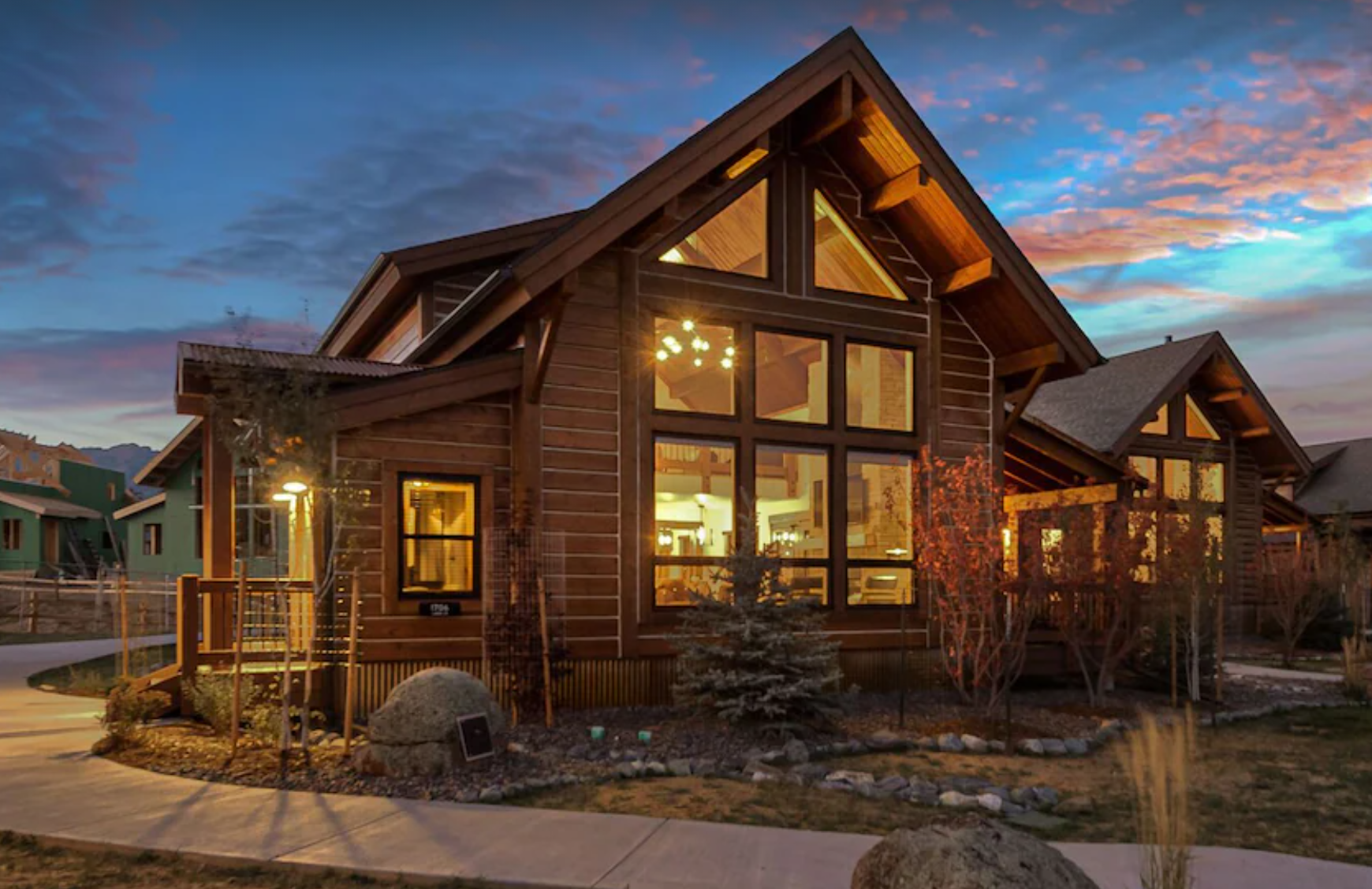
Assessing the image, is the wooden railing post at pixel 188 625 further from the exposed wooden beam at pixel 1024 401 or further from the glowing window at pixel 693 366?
the exposed wooden beam at pixel 1024 401

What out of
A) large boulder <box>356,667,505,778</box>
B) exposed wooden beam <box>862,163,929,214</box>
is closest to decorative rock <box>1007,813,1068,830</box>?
large boulder <box>356,667,505,778</box>

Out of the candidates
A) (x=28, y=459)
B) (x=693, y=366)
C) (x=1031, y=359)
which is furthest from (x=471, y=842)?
(x=28, y=459)


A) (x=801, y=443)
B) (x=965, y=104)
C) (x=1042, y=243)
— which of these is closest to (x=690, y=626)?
(x=801, y=443)

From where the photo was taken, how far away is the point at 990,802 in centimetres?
787

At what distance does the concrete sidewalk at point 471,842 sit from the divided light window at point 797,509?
7.04 metres

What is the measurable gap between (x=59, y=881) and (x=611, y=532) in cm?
751

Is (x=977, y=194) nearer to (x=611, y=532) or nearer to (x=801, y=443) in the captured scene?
(x=801, y=443)

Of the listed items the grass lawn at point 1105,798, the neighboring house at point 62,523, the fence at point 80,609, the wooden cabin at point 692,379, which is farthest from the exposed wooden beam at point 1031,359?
the neighboring house at point 62,523

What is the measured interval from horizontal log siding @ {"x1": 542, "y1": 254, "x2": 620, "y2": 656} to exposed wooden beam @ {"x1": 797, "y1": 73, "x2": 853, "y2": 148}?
335 cm

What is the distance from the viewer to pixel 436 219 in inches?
1820

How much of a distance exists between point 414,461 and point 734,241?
5.21 m

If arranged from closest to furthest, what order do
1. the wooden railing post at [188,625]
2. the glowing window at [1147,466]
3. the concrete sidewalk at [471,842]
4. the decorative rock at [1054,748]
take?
the concrete sidewalk at [471,842] → the wooden railing post at [188,625] → the decorative rock at [1054,748] → the glowing window at [1147,466]

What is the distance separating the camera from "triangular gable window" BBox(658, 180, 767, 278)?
13.5 m

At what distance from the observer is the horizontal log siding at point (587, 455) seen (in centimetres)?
1230
